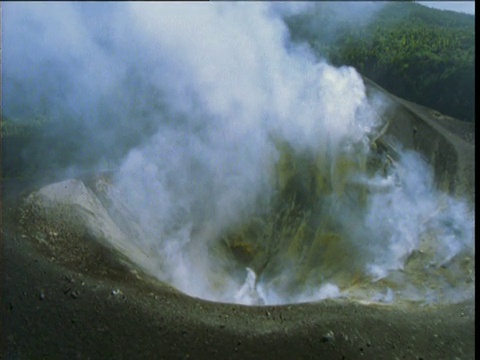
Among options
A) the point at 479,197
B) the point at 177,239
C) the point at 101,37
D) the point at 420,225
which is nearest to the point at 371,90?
the point at 420,225

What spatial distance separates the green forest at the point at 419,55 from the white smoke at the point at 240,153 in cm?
279

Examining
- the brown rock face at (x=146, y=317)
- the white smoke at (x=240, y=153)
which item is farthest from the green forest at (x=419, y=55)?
the brown rock face at (x=146, y=317)

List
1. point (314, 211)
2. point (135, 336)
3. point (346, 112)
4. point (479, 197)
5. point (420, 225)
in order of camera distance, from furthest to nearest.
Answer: point (346, 112) < point (314, 211) < point (420, 225) < point (135, 336) < point (479, 197)

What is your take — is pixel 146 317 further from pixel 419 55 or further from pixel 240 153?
pixel 419 55

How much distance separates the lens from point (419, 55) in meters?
24.4

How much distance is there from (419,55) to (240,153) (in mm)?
12340

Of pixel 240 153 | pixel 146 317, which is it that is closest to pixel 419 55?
pixel 240 153

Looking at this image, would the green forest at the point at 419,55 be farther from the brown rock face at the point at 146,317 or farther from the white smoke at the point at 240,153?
the brown rock face at the point at 146,317

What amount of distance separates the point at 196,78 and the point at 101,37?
48.9 ft

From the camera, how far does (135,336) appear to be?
9.31 metres

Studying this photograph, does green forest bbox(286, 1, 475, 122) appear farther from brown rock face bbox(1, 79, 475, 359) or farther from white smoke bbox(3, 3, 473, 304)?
brown rock face bbox(1, 79, 475, 359)

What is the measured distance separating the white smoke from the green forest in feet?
9.15

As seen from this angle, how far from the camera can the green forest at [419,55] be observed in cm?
2320

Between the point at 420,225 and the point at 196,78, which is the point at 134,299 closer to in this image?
the point at 420,225
